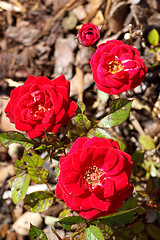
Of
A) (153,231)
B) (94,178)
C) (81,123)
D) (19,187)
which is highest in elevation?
(81,123)

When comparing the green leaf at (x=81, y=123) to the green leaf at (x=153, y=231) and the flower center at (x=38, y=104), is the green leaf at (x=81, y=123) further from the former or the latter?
the green leaf at (x=153, y=231)

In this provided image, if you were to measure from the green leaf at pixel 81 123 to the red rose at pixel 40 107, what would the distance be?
0.05 meters

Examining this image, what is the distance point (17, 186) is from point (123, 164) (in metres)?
0.59

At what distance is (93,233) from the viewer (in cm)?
96

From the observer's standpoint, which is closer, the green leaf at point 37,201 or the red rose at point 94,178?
the red rose at point 94,178

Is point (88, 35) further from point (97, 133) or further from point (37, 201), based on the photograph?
point (37, 201)

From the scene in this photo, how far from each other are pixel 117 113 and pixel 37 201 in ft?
1.88

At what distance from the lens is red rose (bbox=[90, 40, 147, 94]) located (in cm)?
112

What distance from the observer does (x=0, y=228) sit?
5.51 ft

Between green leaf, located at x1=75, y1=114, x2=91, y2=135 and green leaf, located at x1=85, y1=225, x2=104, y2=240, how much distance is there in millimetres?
410

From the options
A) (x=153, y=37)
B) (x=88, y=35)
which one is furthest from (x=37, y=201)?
(x=153, y=37)

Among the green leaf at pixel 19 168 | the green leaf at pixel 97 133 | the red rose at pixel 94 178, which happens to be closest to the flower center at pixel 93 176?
the red rose at pixel 94 178

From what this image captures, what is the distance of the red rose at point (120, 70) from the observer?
112cm

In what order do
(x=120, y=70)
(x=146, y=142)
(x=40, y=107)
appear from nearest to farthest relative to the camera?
(x=40, y=107) < (x=120, y=70) < (x=146, y=142)
